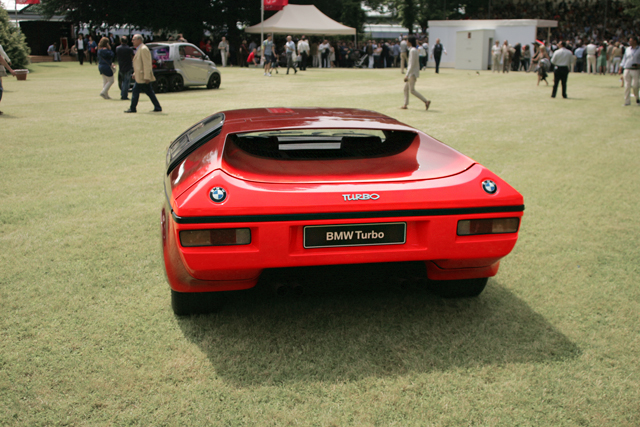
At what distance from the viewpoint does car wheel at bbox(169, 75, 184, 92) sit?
1931cm

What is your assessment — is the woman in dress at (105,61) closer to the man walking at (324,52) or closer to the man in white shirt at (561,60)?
the man in white shirt at (561,60)

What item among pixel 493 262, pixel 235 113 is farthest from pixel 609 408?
pixel 235 113

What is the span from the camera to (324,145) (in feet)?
13.2

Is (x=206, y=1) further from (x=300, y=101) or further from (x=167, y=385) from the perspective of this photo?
(x=167, y=385)

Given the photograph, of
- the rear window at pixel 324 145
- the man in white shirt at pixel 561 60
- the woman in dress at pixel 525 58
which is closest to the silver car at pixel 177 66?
the man in white shirt at pixel 561 60

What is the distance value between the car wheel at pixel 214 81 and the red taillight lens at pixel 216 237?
18.7 m

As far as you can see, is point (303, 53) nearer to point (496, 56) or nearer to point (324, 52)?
point (324, 52)

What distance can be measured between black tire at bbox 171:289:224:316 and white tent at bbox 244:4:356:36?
3594 centimetres

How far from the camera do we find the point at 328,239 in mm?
2879

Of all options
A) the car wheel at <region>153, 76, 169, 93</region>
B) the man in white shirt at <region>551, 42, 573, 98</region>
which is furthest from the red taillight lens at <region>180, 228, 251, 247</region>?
the car wheel at <region>153, 76, 169, 93</region>

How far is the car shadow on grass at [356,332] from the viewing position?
2889 millimetres

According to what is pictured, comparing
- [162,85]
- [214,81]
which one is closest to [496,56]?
[214,81]

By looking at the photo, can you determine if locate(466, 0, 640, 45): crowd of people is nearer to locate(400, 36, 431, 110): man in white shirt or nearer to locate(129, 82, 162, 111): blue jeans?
locate(400, 36, 431, 110): man in white shirt

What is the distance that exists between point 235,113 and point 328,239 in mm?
1616
